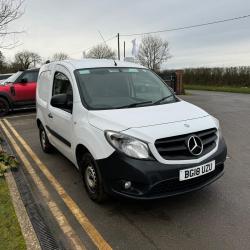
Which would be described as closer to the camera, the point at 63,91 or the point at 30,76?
the point at 63,91

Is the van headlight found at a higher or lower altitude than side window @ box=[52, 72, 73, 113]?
lower

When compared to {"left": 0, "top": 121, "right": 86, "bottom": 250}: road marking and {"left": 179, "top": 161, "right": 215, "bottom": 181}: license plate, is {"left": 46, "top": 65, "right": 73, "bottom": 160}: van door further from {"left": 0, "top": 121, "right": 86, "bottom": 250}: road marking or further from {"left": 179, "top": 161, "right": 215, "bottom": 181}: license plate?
{"left": 179, "top": 161, "right": 215, "bottom": 181}: license plate

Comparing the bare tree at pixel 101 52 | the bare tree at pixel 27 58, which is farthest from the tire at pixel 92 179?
the bare tree at pixel 27 58

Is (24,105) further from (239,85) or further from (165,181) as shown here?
(239,85)

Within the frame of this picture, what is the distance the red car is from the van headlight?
11.2m

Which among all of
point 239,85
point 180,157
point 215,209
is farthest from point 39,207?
point 239,85

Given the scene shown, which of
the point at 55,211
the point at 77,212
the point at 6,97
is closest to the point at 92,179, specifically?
the point at 77,212

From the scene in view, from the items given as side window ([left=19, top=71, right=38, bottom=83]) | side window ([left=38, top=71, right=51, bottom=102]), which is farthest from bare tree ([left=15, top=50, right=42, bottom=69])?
side window ([left=38, top=71, right=51, bottom=102])

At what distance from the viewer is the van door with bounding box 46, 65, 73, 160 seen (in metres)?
4.75

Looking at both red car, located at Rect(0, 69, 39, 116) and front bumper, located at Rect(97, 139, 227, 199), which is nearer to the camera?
front bumper, located at Rect(97, 139, 227, 199)

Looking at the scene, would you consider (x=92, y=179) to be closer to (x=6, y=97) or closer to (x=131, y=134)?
(x=131, y=134)

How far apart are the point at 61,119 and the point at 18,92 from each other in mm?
9612

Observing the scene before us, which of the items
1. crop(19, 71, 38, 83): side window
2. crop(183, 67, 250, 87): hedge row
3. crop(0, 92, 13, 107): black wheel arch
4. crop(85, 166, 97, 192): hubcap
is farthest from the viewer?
crop(183, 67, 250, 87): hedge row

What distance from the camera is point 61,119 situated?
5.02 m
